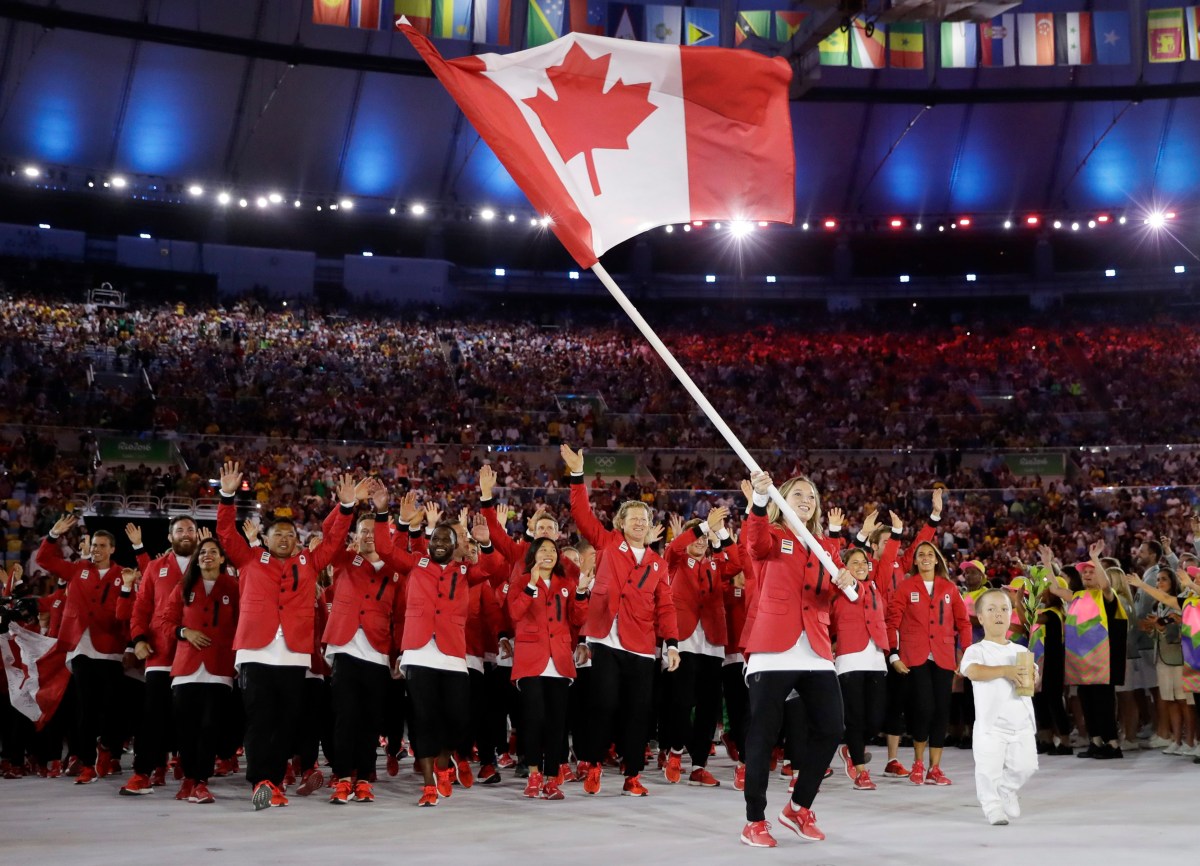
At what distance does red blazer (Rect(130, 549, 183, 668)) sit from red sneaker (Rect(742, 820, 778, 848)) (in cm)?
430

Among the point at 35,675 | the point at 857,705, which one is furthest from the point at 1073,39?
the point at 35,675

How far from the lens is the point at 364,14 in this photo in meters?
26.4

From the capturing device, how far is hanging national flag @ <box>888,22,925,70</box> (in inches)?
1093

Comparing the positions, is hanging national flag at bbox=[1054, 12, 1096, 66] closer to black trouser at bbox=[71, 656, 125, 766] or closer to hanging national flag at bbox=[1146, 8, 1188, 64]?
hanging national flag at bbox=[1146, 8, 1188, 64]

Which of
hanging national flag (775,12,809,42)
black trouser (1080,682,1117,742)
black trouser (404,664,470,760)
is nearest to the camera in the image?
black trouser (404,664,470,760)

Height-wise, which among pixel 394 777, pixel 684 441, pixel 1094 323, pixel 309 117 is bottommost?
pixel 394 777

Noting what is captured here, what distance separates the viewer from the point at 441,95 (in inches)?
1313

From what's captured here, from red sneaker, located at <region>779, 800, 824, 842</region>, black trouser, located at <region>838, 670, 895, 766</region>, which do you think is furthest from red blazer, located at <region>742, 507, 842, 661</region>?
black trouser, located at <region>838, 670, 895, 766</region>

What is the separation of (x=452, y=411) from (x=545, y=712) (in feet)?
62.8

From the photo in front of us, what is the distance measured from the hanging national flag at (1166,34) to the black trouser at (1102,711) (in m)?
22.7

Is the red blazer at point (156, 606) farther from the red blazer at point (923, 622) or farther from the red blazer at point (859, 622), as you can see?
the red blazer at point (923, 622)

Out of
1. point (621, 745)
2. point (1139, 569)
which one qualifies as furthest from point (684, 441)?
point (621, 745)

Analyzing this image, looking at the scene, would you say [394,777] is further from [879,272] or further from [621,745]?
[879,272]

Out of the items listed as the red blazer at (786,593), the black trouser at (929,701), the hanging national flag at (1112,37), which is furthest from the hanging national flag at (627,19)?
the red blazer at (786,593)
